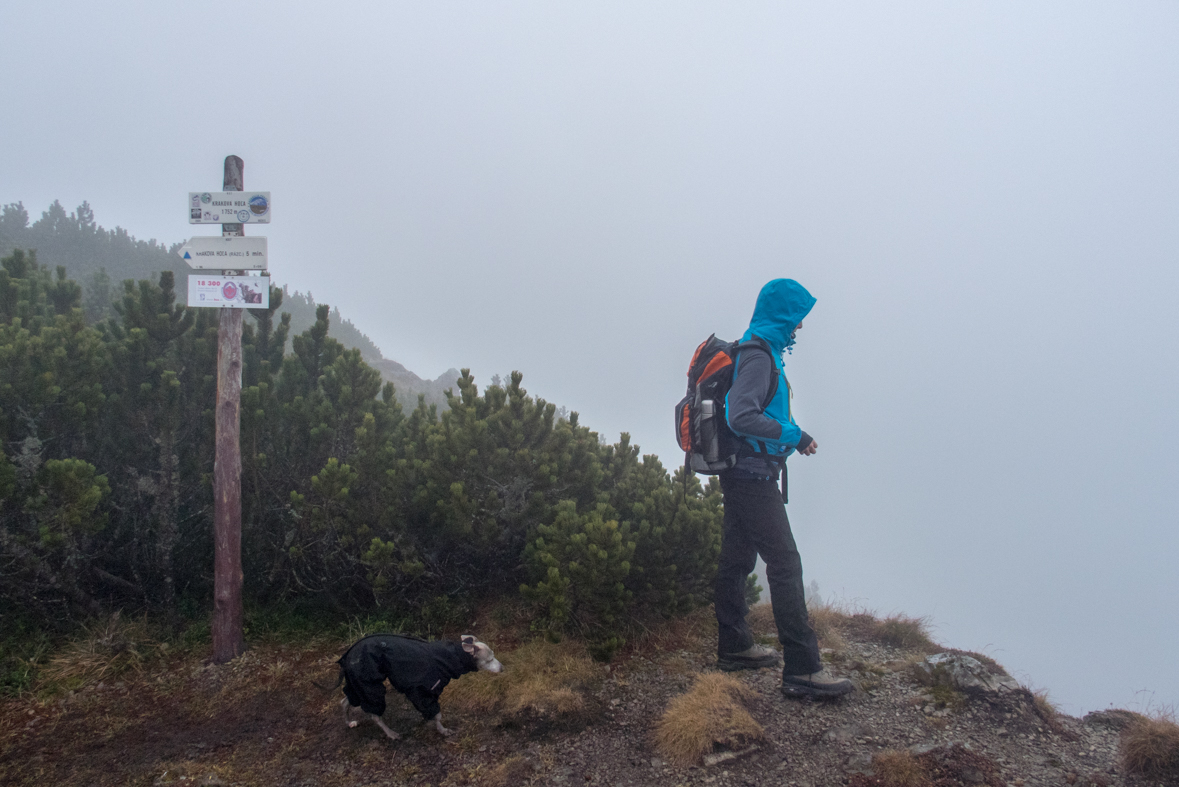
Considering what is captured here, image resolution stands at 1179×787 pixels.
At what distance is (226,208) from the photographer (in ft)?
18.4

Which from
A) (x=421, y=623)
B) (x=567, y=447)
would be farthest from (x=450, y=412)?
(x=421, y=623)

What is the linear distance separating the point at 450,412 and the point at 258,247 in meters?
2.33

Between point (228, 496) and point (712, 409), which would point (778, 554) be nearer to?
point (712, 409)

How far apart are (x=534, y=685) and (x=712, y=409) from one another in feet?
8.28

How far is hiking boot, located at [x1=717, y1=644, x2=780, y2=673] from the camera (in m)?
4.98

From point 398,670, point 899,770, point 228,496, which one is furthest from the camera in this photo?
point 228,496

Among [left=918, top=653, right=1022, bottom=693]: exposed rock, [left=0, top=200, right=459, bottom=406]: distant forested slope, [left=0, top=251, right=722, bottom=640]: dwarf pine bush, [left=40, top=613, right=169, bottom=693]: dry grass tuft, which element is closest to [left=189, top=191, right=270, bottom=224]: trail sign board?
[left=0, top=251, right=722, bottom=640]: dwarf pine bush

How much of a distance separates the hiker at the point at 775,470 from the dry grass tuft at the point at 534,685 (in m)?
1.59

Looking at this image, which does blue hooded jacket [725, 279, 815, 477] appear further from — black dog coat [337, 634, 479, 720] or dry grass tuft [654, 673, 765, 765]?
black dog coat [337, 634, 479, 720]

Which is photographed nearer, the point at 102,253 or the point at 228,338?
the point at 228,338

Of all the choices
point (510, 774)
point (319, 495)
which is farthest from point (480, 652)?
point (319, 495)

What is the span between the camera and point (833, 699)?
14.7 feet

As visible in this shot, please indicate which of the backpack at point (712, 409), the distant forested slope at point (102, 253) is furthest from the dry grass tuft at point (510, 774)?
the distant forested slope at point (102, 253)

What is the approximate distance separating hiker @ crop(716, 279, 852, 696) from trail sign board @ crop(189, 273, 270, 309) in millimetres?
4324
